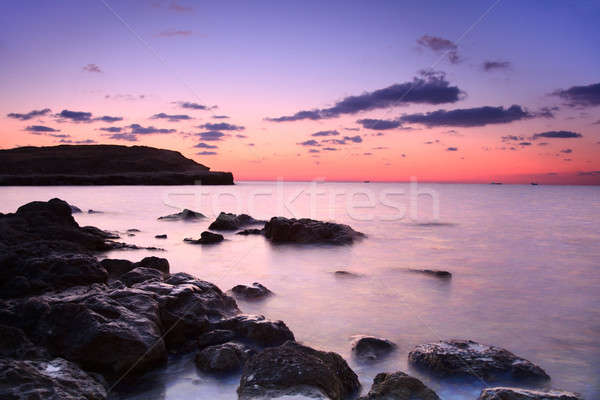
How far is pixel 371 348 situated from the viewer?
501 cm

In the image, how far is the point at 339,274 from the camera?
31.7 ft

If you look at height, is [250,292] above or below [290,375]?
below

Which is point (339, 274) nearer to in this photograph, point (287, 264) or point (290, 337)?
point (287, 264)

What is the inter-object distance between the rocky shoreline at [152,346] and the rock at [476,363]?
11 millimetres

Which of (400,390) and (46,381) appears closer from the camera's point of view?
(46,381)

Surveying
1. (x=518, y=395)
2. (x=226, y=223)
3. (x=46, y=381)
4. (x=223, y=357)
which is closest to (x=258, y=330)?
(x=223, y=357)

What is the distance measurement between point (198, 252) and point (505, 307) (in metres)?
8.25

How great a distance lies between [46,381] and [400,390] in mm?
2741

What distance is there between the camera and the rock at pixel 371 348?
487cm

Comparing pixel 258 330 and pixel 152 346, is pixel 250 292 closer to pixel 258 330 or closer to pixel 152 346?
pixel 258 330

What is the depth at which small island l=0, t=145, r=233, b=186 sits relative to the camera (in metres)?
97.2

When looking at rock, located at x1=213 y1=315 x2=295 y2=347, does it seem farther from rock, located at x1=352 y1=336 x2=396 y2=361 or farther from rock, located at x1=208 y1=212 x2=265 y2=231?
rock, located at x1=208 y1=212 x2=265 y2=231

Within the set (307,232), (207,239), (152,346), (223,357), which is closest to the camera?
(152,346)

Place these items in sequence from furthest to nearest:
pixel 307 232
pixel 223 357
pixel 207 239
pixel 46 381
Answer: pixel 307 232
pixel 207 239
pixel 223 357
pixel 46 381
